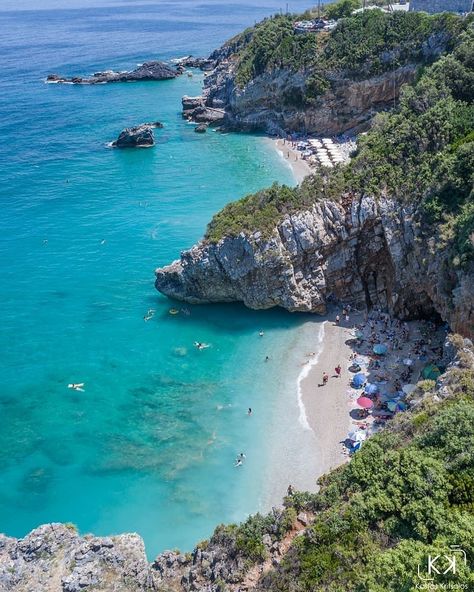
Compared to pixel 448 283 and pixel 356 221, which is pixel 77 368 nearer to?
pixel 356 221

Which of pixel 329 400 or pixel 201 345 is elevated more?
pixel 329 400

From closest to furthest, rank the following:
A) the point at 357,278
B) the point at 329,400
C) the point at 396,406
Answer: the point at 396,406 < the point at 329,400 < the point at 357,278

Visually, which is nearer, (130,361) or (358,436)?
(358,436)

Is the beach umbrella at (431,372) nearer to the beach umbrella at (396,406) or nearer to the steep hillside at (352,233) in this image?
the beach umbrella at (396,406)

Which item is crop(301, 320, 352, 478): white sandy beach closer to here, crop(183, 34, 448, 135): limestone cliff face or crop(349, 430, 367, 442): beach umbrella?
crop(349, 430, 367, 442): beach umbrella

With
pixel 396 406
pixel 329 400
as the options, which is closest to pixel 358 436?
pixel 396 406

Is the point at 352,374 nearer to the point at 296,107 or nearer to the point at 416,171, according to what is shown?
the point at 416,171
